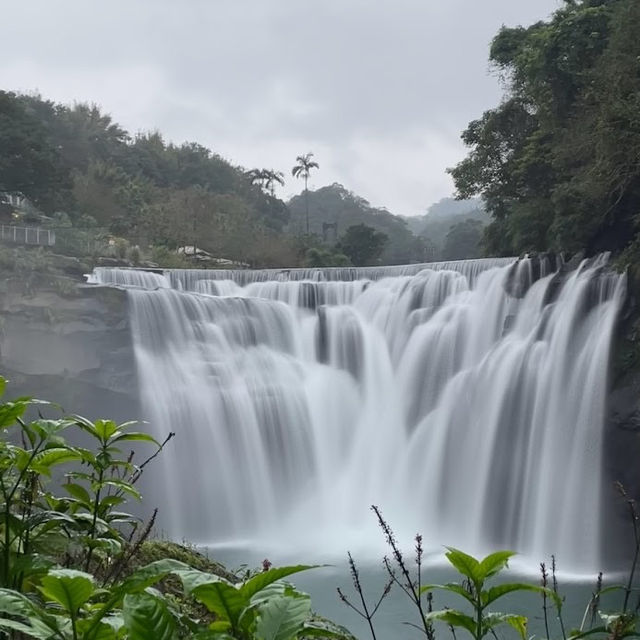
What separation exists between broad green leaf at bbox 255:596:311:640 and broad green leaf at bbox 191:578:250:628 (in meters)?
0.06

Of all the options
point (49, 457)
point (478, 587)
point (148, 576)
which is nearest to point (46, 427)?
point (49, 457)

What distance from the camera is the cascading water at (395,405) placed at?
12945 mm

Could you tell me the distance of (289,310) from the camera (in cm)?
1892

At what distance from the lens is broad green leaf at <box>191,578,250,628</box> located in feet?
3.70

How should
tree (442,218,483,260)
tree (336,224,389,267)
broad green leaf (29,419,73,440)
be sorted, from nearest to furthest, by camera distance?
1. broad green leaf (29,419,73,440)
2. tree (336,224,389,267)
3. tree (442,218,483,260)

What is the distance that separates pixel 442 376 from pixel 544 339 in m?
2.54

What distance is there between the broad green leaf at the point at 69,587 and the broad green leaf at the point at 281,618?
0.94ft

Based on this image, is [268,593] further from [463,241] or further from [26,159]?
[463,241]

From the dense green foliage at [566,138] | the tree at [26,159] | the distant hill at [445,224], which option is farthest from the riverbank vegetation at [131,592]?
the tree at [26,159]

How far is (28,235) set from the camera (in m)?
22.0

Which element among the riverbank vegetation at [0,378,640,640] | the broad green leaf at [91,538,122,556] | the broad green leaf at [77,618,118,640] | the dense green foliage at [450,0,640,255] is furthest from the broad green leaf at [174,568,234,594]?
the dense green foliage at [450,0,640,255]

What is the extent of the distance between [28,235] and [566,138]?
15.0 meters

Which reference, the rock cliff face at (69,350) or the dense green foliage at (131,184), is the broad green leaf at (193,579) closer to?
the rock cliff face at (69,350)

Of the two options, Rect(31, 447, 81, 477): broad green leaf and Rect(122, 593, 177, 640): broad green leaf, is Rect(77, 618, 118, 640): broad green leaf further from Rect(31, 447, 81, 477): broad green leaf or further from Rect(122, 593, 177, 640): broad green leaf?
Rect(31, 447, 81, 477): broad green leaf
